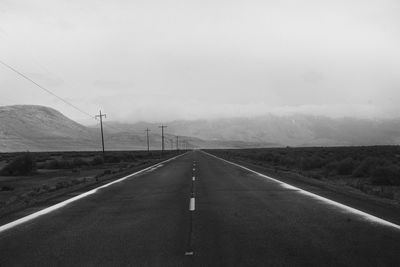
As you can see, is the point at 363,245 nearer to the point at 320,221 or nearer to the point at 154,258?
the point at 320,221

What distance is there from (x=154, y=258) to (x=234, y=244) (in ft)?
4.81

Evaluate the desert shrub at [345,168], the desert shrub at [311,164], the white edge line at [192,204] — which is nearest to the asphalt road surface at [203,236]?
the white edge line at [192,204]

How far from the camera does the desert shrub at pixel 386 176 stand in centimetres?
2192

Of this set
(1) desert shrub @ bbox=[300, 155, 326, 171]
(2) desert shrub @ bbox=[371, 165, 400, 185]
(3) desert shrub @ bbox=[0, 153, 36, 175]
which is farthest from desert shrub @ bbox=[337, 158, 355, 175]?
(3) desert shrub @ bbox=[0, 153, 36, 175]

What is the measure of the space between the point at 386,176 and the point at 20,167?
2858cm

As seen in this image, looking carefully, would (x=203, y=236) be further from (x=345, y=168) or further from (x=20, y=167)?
(x=20, y=167)

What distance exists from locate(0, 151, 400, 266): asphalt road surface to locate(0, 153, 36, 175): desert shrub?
88.6ft

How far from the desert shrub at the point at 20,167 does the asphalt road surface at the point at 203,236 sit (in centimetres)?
2700

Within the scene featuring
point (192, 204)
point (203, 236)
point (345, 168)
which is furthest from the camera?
point (345, 168)

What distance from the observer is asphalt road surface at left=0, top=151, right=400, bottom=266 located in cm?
639

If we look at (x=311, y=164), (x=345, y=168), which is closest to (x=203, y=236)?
(x=345, y=168)

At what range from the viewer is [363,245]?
7.16 meters

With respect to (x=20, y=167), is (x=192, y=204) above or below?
below

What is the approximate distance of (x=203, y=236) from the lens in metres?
7.98
